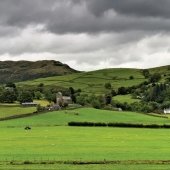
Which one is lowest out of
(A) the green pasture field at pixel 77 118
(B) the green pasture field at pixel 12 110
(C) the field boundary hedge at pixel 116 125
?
(C) the field boundary hedge at pixel 116 125

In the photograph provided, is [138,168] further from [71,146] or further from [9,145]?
[9,145]

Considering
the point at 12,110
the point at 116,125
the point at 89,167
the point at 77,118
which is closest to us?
the point at 89,167

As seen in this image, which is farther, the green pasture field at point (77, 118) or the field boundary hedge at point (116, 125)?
the green pasture field at point (77, 118)

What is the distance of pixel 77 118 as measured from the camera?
139m

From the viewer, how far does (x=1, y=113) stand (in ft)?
510

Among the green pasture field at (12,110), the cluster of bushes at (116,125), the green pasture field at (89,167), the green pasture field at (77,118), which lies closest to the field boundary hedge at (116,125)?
the cluster of bushes at (116,125)

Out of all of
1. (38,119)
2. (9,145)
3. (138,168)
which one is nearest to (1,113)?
(38,119)

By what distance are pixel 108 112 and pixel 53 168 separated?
11795 centimetres

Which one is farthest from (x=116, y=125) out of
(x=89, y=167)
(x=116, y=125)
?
(x=89, y=167)

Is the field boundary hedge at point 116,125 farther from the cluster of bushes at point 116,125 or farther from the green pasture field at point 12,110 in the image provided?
the green pasture field at point 12,110

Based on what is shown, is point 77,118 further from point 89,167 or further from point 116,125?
point 89,167

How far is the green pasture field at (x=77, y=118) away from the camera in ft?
417

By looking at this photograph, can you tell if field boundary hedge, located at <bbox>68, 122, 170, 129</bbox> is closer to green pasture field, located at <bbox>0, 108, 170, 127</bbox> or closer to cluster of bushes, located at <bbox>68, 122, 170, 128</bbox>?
cluster of bushes, located at <bbox>68, 122, 170, 128</bbox>

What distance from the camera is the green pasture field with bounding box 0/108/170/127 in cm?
12712
